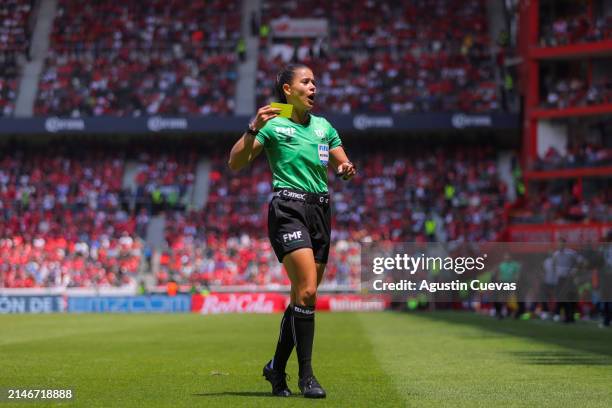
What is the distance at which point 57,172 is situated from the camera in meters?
54.8

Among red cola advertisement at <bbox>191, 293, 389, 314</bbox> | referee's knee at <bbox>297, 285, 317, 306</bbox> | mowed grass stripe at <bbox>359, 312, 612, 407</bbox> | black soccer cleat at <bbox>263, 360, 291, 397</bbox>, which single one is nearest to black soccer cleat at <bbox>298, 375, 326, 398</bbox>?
black soccer cleat at <bbox>263, 360, 291, 397</bbox>

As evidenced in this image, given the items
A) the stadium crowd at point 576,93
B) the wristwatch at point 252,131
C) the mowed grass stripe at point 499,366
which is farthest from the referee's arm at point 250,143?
the stadium crowd at point 576,93

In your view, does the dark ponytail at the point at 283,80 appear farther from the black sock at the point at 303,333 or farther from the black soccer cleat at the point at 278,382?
the black soccer cleat at the point at 278,382

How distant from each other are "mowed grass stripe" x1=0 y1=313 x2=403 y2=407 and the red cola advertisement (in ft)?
60.9

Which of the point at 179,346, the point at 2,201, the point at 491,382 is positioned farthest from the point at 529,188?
the point at 491,382

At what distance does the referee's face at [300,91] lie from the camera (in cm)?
Answer: 868

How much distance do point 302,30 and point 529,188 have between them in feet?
56.5

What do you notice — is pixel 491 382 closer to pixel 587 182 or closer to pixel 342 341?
pixel 342 341

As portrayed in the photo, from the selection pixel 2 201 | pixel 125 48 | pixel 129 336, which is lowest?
pixel 129 336

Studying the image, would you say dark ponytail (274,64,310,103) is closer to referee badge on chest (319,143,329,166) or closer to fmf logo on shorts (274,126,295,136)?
fmf logo on shorts (274,126,295,136)

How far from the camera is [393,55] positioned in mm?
56594

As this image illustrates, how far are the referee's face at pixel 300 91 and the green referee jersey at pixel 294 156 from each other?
171mm

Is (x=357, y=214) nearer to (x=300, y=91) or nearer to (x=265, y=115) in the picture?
(x=300, y=91)

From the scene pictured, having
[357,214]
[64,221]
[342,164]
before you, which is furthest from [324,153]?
[64,221]
